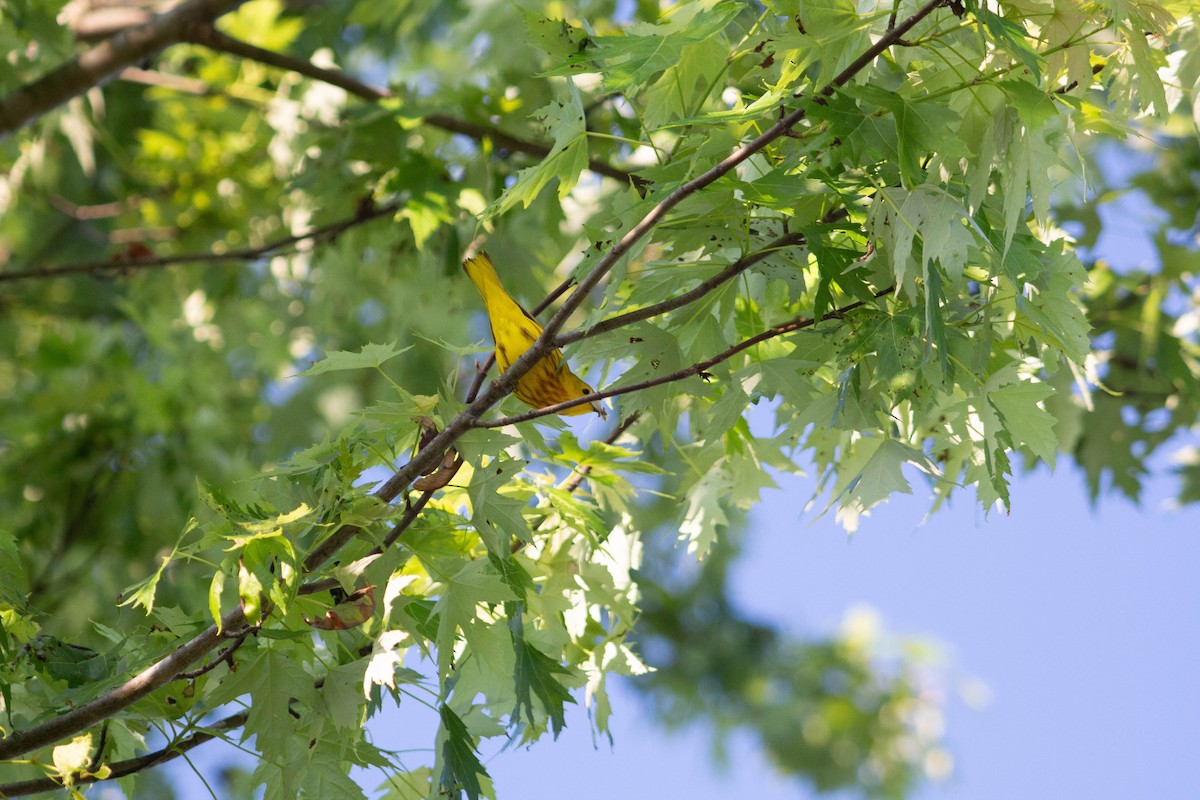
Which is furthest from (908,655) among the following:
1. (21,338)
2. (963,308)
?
(963,308)

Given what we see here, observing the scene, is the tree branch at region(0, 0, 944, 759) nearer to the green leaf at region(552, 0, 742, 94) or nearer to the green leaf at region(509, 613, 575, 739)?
the green leaf at region(552, 0, 742, 94)

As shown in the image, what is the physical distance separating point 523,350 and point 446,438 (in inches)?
14.5

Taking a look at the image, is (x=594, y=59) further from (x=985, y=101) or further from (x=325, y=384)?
(x=325, y=384)

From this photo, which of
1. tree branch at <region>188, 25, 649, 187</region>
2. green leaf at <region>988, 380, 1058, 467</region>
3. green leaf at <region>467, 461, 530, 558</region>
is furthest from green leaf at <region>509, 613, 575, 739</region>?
tree branch at <region>188, 25, 649, 187</region>

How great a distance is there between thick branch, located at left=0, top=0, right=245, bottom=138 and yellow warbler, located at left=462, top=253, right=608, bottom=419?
1.36 m

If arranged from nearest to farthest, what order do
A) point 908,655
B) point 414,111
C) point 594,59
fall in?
point 594,59 < point 414,111 < point 908,655

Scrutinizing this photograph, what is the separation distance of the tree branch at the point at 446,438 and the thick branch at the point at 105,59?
179 centimetres

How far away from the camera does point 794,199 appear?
118 centimetres

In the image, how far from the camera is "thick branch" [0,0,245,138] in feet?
8.28

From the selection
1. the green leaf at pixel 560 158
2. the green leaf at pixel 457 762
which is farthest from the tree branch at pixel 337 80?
the green leaf at pixel 457 762

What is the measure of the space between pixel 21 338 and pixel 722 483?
4890 millimetres

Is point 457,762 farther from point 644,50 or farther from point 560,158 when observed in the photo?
point 644,50

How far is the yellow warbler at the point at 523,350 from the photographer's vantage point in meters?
1.41

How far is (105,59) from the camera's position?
2.56 meters
